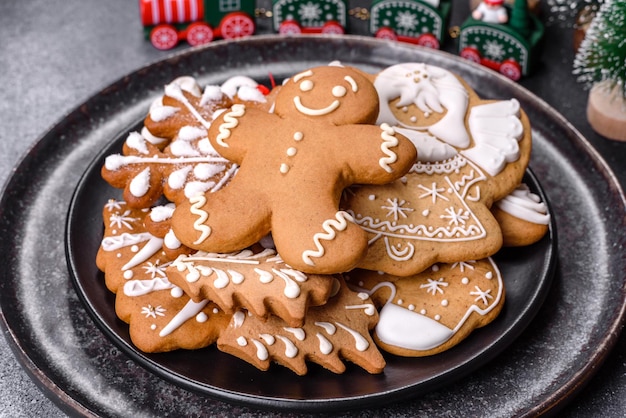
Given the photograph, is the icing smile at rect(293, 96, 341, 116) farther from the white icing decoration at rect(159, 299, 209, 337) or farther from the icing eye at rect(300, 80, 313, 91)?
the white icing decoration at rect(159, 299, 209, 337)

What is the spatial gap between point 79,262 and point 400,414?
0.65 metres

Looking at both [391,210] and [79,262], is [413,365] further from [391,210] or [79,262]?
[79,262]

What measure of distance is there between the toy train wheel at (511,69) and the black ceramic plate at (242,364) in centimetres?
19

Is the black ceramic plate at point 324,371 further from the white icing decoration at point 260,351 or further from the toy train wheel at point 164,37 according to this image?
the toy train wheel at point 164,37

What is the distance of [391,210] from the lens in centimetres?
145

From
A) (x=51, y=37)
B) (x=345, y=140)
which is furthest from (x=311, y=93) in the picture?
(x=51, y=37)

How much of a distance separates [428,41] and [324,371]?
110cm

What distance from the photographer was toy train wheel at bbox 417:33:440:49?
2.20 m

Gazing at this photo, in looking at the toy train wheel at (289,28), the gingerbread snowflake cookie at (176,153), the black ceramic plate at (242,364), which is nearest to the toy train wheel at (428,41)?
the black ceramic plate at (242,364)

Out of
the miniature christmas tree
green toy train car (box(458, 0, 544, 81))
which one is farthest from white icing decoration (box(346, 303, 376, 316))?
green toy train car (box(458, 0, 544, 81))

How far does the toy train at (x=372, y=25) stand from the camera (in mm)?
2109

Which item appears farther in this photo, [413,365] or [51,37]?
[51,37]

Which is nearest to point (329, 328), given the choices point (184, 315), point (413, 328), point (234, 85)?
point (413, 328)

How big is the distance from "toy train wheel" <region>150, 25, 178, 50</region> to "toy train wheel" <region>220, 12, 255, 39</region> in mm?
130
